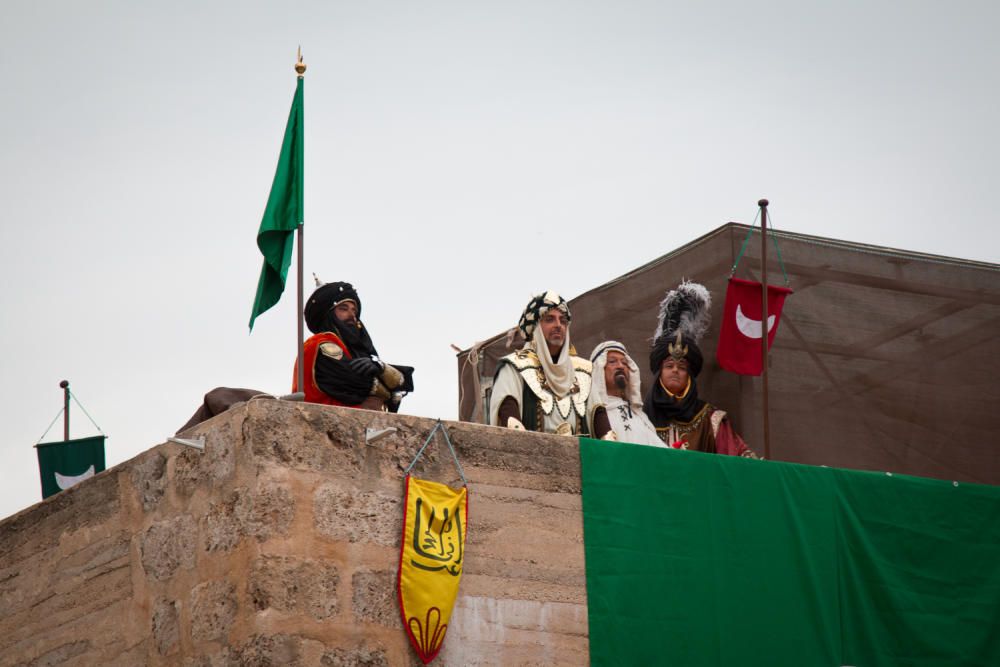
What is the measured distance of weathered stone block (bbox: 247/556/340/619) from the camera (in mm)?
9250

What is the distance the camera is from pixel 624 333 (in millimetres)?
14062

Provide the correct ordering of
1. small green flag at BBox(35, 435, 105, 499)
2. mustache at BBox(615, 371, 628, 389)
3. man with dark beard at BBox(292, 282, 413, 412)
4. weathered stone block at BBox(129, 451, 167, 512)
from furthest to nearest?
1. small green flag at BBox(35, 435, 105, 499)
2. mustache at BBox(615, 371, 628, 389)
3. man with dark beard at BBox(292, 282, 413, 412)
4. weathered stone block at BBox(129, 451, 167, 512)

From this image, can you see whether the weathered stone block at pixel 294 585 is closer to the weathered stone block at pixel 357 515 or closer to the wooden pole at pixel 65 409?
the weathered stone block at pixel 357 515

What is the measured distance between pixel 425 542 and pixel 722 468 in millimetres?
2358

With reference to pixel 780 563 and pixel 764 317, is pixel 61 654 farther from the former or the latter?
pixel 764 317

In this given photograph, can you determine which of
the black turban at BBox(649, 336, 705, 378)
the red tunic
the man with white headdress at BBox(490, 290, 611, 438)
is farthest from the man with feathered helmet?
the red tunic

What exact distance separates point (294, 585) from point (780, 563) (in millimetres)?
3502

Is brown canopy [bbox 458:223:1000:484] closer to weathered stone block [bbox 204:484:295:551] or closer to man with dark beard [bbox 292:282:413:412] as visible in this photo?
man with dark beard [bbox 292:282:413:412]

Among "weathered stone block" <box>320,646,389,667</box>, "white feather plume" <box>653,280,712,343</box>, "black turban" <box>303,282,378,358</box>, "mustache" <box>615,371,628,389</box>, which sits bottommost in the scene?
"weathered stone block" <box>320,646,389,667</box>

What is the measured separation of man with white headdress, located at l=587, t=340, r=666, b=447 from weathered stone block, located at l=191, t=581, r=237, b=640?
3.62 meters

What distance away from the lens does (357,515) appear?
31.8 ft

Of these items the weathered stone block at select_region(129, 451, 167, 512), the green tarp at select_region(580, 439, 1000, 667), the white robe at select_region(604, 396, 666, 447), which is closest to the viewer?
the weathered stone block at select_region(129, 451, 167, 512)

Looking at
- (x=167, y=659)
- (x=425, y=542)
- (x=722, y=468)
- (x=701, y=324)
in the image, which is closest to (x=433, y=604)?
(x=425, y=542)

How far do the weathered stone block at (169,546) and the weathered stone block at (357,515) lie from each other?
2.71ft
